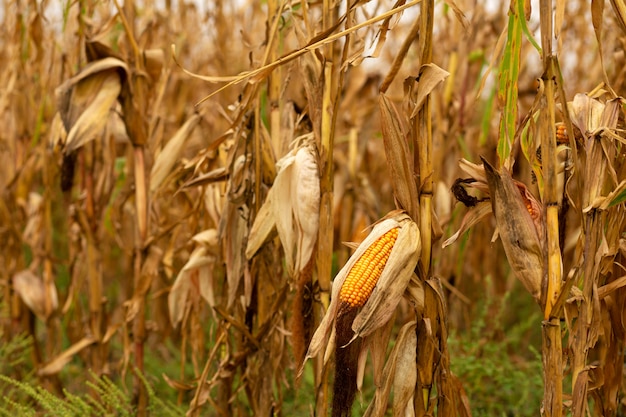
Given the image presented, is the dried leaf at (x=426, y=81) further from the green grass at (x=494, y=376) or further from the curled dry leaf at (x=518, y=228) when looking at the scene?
the green grass at (x=494, y=376)

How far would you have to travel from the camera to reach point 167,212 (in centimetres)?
204

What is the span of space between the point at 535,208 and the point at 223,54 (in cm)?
170

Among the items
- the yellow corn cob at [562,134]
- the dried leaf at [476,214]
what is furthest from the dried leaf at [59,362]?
the yellow corn cob at [562,134]

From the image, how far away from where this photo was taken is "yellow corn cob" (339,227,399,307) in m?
0.87

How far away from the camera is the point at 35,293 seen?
1897 mm

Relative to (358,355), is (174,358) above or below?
below

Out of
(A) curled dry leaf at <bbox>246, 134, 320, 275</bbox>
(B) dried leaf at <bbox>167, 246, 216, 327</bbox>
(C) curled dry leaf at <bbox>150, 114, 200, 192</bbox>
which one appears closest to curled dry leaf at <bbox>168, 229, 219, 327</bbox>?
(B) dried leaf at <bbox>167, 246, 216, 327</bbox>

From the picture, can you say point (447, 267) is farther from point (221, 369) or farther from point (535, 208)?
point (535, 208)

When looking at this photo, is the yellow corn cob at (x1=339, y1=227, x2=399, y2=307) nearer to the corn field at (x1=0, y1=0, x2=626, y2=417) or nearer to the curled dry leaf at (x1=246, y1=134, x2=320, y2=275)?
the corn field at (x1=0, y1=0, x2=626, y2=417)

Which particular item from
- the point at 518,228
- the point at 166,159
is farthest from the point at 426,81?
the point at 166,159

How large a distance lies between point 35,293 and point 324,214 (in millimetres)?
1161

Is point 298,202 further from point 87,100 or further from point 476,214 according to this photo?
point 87,100

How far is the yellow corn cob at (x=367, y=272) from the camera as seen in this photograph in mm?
870

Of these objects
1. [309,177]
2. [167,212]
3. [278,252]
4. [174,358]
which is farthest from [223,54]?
[309,177]
